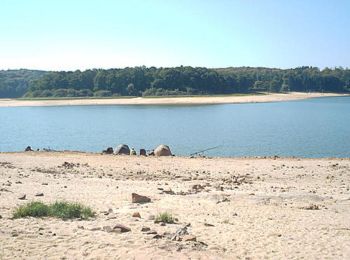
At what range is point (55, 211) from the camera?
33.5ft

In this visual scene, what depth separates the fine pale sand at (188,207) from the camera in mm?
7919

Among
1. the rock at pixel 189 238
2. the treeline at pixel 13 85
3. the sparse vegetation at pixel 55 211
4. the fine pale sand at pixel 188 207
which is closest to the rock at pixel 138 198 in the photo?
the fine pale sand at pixel 188 207

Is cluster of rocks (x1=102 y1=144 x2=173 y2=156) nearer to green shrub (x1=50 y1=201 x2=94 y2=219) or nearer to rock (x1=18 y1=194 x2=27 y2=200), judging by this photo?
rock (x1=18 y1=194 x2=27 y2=200)

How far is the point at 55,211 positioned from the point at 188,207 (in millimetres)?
3273

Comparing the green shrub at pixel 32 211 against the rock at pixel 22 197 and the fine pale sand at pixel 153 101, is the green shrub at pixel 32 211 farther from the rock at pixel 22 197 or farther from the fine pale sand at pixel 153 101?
the fine pale sand at pixel 153 101

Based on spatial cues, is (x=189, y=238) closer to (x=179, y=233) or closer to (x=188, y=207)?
(x=179, y=233)

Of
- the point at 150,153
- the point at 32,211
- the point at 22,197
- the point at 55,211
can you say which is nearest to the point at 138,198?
the point at 55,211

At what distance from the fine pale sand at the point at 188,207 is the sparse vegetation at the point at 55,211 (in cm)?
27

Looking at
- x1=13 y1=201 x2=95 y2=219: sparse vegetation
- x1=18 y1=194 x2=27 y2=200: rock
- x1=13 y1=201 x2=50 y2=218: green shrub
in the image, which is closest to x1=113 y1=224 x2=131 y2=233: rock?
x1=13 y1=201 x2=95 y2=219: sparse vegetation

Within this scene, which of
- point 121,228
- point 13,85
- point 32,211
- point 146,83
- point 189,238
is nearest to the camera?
point 189,238

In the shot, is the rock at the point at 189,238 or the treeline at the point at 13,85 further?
the treeline at the point at 13,85

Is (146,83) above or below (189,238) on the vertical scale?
above

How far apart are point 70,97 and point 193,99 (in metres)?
32.2

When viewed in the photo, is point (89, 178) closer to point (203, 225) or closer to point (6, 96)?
point (203, 225)
